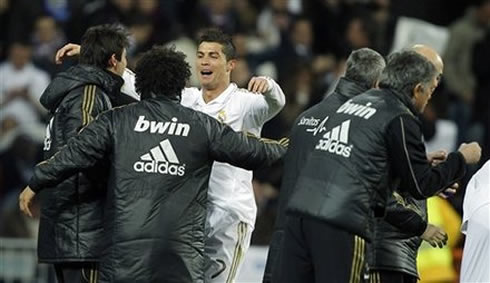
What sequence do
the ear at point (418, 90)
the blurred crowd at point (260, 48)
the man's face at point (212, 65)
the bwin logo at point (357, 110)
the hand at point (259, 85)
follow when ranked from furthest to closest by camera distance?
the blurred crowd at point (260, 48)
the man's face at point (212, 65)
the hand at point (259, 85)
the ear at point (418, 90)
the bwin logo at point (357, 110)

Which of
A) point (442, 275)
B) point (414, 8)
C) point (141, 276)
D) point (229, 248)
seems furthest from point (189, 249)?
point (414, 8)

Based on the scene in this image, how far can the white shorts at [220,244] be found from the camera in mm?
10656

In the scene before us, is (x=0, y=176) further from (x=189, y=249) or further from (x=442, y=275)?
(x=189, y=249)

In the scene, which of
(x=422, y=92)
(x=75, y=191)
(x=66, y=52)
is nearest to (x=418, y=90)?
(x=422, y=92)

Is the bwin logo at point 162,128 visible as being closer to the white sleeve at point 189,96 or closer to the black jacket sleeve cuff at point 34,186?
the black jacket sleeve cuff at point 34,186

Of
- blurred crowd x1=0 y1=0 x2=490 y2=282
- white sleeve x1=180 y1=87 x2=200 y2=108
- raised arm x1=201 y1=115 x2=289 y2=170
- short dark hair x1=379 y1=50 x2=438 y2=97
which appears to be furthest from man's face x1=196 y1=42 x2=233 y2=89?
blurred crowd x1=0 y1=0 x2=490 y2=282

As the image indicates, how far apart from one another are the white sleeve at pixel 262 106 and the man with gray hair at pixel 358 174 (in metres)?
1.38

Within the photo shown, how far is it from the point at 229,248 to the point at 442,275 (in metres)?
4.15

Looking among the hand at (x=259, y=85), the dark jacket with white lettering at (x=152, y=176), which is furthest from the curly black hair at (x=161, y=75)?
the hand at (x=259, y=85)

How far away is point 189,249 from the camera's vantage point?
31.7 ft

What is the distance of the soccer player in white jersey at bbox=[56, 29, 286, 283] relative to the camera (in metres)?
10.7

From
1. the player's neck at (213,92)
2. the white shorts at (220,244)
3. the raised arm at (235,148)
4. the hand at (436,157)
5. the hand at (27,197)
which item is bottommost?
the white shorts at (220,244)

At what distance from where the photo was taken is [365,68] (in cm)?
979

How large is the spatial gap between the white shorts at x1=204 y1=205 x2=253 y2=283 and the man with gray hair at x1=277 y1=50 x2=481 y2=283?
135 cm
